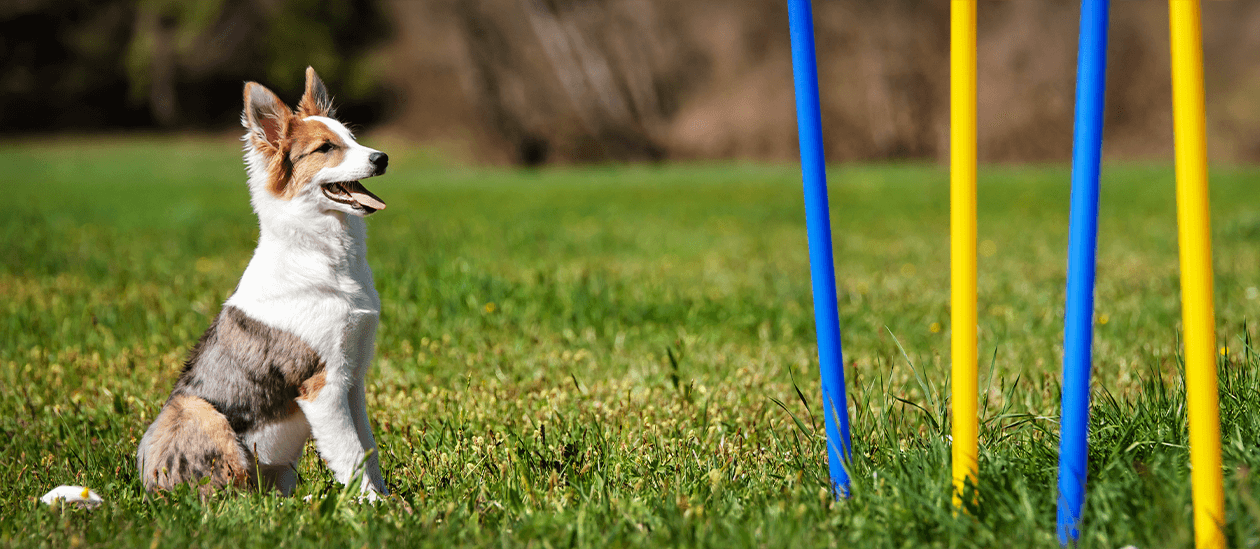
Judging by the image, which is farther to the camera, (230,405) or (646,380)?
(646,380)

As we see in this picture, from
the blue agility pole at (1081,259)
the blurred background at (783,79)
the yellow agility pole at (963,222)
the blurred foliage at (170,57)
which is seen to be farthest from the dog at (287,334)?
the blurred foliage at (170,57)

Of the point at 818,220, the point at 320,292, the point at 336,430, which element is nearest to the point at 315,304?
the point at 320,292

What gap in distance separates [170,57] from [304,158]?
23657 millimetres

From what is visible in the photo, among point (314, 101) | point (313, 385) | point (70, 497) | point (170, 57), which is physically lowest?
point (70, 497)

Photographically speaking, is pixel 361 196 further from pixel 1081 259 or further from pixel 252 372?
pixel 1081 259

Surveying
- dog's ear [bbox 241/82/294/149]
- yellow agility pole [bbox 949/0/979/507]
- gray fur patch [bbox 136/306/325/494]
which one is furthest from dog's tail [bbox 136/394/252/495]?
yellow agility pole [bbox 949/0/979/507]

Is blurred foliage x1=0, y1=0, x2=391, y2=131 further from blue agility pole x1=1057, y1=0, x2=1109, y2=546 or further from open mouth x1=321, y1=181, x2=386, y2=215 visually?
blue agility pole x1=1057, y1=0, x2=1109, y2=546

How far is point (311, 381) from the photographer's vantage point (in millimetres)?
2131

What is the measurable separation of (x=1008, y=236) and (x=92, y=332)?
6.28m

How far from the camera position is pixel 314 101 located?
87.4 inches

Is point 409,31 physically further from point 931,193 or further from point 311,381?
point 311,381

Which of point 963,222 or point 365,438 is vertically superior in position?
point 963,222

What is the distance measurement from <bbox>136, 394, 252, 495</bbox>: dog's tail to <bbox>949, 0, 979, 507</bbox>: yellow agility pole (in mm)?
1587

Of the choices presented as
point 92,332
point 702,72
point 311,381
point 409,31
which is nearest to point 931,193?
point 702,72
